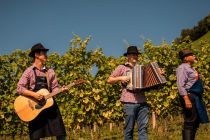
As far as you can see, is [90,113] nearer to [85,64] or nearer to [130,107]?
[85,64]

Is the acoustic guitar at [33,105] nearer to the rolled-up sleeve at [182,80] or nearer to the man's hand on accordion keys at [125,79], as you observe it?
the man's hand on accordion keys at [125,79]

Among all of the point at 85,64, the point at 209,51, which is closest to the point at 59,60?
the point at 85,64

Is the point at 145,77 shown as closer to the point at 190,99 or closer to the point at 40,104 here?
the point at 190,99

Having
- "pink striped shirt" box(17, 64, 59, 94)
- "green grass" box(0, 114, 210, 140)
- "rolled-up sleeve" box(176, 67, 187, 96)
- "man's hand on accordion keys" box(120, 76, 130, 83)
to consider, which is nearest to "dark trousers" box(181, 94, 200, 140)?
"rolled-up sleeve" box(176, 67, 187, 96)

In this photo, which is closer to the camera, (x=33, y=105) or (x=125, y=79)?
(x=33, y=105)

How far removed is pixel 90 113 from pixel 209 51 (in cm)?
691

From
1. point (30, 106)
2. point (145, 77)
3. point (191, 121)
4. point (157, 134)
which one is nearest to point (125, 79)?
point (145, 77)

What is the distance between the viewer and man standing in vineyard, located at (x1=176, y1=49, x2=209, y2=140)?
23.3ft

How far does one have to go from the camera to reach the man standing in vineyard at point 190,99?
7102 millimetres

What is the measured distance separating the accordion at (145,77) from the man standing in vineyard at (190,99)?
830 mm

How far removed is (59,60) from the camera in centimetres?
1491

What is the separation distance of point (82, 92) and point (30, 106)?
746cm

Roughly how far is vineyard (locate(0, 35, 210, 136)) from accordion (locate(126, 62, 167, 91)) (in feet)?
21.8

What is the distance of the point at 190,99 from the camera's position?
23.4 ft
